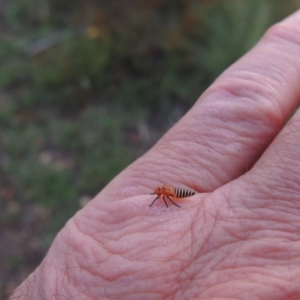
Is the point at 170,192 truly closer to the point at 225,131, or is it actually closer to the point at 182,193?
the point at 182,193

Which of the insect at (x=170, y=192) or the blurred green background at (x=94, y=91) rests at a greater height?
the insect at (x=170, y=192)

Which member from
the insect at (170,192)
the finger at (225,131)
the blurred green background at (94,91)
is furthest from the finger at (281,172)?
the blurred green background at (94,91)

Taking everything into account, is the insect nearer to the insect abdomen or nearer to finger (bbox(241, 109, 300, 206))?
the insect abdomen

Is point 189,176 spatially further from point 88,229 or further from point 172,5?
point 172,5

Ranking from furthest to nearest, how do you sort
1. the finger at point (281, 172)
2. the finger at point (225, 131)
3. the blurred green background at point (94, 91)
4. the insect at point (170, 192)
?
the blurred green background at point (94, 91) < the finger at point (225, 131) < the insect at point (170, 192) < the finger at point (281, 172)

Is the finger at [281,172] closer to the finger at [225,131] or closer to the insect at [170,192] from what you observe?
the finger at [225,131]

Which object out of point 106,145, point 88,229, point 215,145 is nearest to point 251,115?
point 215,145
